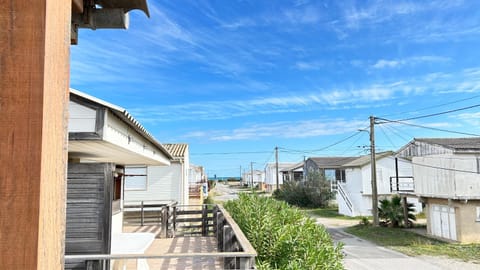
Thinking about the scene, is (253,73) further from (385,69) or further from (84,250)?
(84,250)

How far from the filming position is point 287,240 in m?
4.62

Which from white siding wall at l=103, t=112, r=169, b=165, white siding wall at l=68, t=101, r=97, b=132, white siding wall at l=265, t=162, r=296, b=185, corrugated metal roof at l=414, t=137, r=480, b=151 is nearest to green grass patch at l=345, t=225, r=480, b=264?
corrugated metal roof at l=414, t=137, r=480, b=151

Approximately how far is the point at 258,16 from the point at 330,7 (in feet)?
7.27

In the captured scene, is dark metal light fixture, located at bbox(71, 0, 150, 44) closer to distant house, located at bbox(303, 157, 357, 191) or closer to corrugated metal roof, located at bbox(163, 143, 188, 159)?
corrugated metal roof, located at bbox(163, 143, 188, 159)

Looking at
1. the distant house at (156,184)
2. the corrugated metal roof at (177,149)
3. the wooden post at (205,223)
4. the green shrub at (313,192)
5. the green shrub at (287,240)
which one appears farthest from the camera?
the green shrub at (313,192)

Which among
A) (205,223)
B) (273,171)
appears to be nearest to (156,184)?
(205,223)

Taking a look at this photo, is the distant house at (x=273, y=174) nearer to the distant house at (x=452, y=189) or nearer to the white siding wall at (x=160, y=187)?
the white siding wall at (x=160, y=187)

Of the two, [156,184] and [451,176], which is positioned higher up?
[451,176]

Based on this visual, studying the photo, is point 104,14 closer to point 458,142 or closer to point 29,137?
point 29,137

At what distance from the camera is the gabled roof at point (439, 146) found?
1577 centimetres

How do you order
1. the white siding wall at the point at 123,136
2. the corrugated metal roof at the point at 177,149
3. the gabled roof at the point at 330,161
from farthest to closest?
the gabled roof at the point at 330,161, the corrugated metal roof at the point at 177,149, the white siding wall at the point at 123,136

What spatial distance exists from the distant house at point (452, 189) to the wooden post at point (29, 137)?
16.6m

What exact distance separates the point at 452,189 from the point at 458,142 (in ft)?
15.0

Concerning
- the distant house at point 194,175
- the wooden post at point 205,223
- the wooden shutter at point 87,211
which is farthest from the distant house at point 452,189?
the distant house at point 194,175
